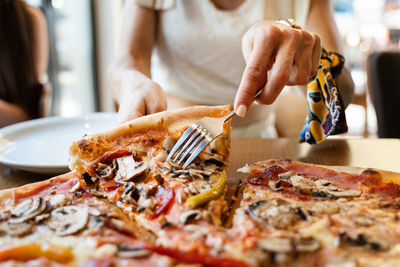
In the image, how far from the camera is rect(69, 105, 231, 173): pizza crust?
112 centimetres

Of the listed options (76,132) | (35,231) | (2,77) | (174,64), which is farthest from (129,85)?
(2,77)

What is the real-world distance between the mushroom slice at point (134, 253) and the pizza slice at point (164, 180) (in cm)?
4

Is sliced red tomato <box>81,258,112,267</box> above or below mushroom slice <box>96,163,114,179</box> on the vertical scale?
above

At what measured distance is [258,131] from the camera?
2.26 m

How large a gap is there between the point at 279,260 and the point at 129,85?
1.07 m

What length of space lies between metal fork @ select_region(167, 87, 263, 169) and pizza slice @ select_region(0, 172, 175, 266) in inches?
9.7

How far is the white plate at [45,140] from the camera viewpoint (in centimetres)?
122

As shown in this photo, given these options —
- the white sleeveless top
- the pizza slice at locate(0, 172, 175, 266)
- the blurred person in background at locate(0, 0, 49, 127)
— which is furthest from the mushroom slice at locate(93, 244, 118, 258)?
the blurred person in background at locate(0, 0, 49, 127)

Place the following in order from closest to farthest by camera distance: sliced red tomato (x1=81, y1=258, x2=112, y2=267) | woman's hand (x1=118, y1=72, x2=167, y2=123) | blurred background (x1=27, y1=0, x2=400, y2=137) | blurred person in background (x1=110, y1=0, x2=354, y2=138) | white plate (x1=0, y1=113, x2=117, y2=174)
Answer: sliced red tomato (x1=81, y1=258, x2=112, y2=267)
white plate (x1=0, y1=113, x2=117, y2=174)
woman's hand (x1=118, y1=72, x2=167, y2=123)
blurred person in background (x1=110, y1=0, x2=354, y2=138)
blurred background (x1=27, y1=0, x2=400, y2=137)

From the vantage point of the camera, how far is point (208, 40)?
6.64 ft

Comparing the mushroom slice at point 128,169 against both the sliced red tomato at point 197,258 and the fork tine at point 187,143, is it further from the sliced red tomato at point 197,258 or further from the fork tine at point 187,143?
the sliced red tomato at point 197,258

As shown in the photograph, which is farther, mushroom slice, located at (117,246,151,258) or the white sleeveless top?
the white sleeveless top

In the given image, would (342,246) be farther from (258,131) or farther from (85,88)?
(85,88)

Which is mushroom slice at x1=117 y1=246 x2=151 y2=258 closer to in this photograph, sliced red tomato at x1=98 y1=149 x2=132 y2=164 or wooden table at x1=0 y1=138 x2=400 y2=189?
sliced red tomato at x1=98 y1=149 x2=132 y2=164
